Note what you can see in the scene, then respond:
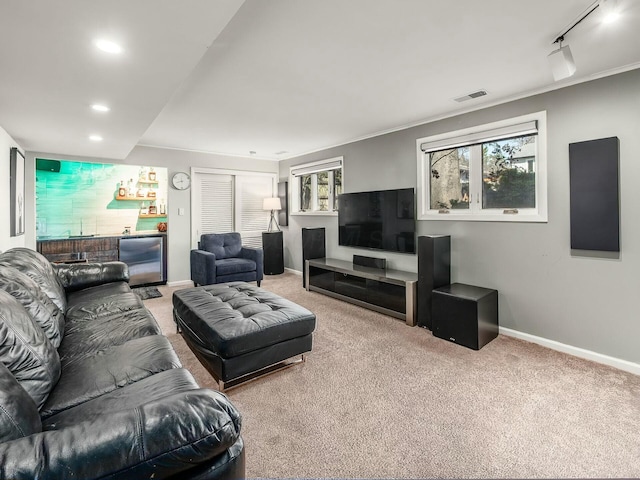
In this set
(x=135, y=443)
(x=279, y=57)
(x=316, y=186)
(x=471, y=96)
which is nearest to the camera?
(x=135, y=443)

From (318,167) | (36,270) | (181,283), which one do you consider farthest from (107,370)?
(318,167)

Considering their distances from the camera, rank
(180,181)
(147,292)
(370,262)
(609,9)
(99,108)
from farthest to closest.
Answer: (180,181) < (147,292) < (370,262) < (99,108) < (609,9)

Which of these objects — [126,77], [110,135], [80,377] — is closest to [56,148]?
[110,135]

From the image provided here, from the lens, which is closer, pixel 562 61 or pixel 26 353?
pixel 26 353

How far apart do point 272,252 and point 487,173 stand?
12.6 ft

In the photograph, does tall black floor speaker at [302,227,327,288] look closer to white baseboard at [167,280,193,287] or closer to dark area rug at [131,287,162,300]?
white baseboard at [167,280,193,287]

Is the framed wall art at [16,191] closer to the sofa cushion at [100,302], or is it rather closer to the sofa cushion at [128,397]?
the sofa cushion at [100,302]

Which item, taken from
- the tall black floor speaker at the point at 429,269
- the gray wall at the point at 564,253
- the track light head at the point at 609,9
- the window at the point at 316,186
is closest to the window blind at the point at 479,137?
the gray wall at the point at 564,253

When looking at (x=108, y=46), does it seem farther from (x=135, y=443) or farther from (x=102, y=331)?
(x=135, y=443)

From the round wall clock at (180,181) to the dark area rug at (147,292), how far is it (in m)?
1.67

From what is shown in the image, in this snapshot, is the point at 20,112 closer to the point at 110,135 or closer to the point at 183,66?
the point at 110,135

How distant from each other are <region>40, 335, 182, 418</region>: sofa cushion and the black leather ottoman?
43 cm

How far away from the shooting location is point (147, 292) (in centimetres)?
494

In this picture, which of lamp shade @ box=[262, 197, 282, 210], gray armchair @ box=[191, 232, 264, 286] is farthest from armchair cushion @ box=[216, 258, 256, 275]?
lamp shade @ box=[262, 197, 282, 210]
